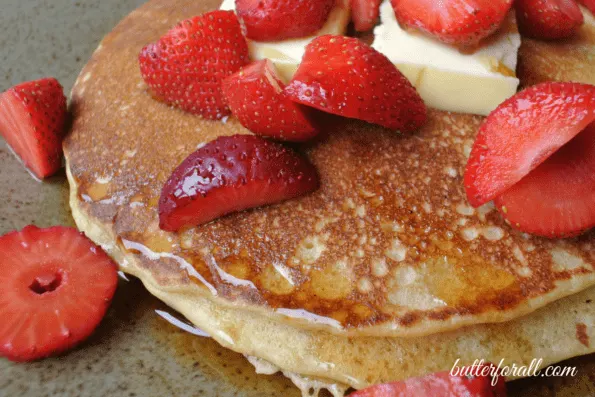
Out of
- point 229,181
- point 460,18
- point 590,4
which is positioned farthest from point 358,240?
point 590,4

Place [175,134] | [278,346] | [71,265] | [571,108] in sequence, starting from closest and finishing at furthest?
[571,108] < [278,346] < [71,265] < [175,134]

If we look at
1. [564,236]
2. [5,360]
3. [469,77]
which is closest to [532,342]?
[564,236]

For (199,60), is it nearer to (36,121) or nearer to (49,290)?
(36,121)

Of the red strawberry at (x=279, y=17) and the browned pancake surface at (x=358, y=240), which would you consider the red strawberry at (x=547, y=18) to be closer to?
the browned pancake surface at (x=358, y=240)

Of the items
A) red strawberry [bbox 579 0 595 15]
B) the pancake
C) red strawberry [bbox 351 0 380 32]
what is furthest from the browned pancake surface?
red strawberry [bbox 579 0 595 15]

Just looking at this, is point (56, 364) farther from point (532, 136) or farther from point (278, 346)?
point (532, 136)

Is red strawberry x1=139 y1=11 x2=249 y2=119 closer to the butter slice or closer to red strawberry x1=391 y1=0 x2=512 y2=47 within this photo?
the butter slice
